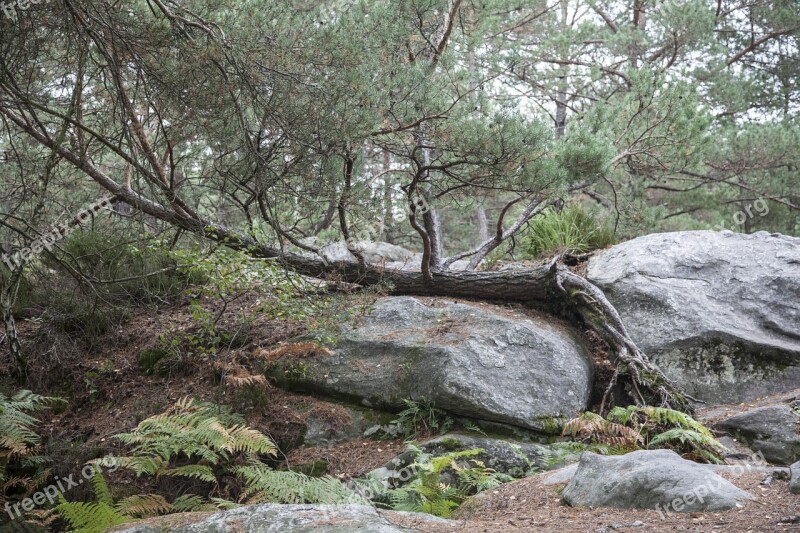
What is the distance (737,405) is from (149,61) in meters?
6.41

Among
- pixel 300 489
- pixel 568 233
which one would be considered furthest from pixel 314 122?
pixel 568 233

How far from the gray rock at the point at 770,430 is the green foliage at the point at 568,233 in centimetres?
333

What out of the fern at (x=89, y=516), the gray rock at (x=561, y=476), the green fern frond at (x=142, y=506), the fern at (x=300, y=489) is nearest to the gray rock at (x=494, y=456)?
the gray rock at (x=561, y=476)

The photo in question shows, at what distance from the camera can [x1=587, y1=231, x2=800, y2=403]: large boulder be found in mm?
6836

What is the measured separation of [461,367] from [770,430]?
2.68m

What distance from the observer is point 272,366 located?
654 cm

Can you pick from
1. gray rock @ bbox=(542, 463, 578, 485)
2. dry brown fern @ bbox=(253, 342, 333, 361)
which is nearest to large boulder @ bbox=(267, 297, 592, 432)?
dry brown fern @ bbox=(253, 342, 333, 361)

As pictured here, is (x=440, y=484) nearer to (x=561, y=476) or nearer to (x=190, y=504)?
(x=561, y=476)

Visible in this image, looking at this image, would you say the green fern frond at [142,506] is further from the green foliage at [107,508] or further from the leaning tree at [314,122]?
the leaning tree at [314,122]

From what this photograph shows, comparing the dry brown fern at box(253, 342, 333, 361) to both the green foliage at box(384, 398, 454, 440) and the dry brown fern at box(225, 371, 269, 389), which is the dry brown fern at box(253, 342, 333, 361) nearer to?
the dry brown fern at box(225, 371, 269, 389)

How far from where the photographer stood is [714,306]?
7250mm

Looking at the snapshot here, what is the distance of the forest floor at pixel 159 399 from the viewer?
4.84 metres

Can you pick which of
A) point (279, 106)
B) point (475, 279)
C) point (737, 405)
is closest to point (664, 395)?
point (737, 405)

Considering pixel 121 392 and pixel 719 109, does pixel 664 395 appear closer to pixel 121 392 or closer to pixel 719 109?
pixel 121 392
